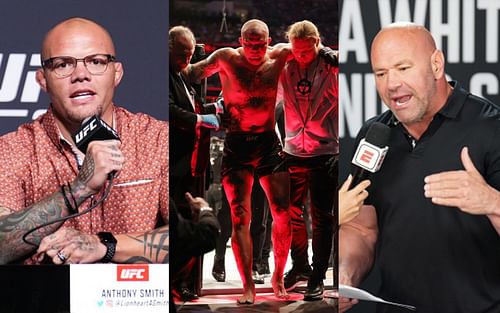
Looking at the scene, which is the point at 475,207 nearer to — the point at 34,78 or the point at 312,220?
the point at 312,220

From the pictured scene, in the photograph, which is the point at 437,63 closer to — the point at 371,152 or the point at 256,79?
the point at 371,152

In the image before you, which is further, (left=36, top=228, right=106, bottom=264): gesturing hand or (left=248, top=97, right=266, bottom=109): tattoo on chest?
(left=248, top=97, right=266, bottom=109): tattoo on chest

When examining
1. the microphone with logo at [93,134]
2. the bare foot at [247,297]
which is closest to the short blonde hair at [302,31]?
the microphone with logo at [93,134]

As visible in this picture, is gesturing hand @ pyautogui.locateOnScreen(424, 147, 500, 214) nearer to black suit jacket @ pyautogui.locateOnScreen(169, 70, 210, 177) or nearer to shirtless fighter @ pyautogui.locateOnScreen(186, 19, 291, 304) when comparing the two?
shirtless fighter @ pyautogui.locateOnScreen(186, 19, 291, 304)

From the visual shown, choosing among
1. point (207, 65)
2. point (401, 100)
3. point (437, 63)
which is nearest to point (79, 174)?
point (207, 65)

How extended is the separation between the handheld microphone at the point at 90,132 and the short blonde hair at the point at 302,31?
120 centimetres

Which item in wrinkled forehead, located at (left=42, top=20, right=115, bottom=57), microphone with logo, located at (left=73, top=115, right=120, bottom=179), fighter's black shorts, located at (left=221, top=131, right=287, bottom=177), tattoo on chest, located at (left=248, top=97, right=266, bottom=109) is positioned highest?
wrinkled forehead, located at (left=42, top=20, right=115, bottom=57)

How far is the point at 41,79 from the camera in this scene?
468cm

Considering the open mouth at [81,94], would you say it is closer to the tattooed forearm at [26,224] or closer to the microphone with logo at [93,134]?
the microphone with logo at [93,134]

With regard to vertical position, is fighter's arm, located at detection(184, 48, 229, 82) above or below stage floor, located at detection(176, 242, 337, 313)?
above

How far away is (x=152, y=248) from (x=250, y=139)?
0.86m

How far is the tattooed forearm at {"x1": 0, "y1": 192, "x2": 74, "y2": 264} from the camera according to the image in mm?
4621

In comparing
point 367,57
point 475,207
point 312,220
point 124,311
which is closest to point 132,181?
point 124,311

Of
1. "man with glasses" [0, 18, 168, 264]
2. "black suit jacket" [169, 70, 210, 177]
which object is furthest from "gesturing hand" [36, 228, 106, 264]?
"black suit jacket" [169, 70, 210, 177]
